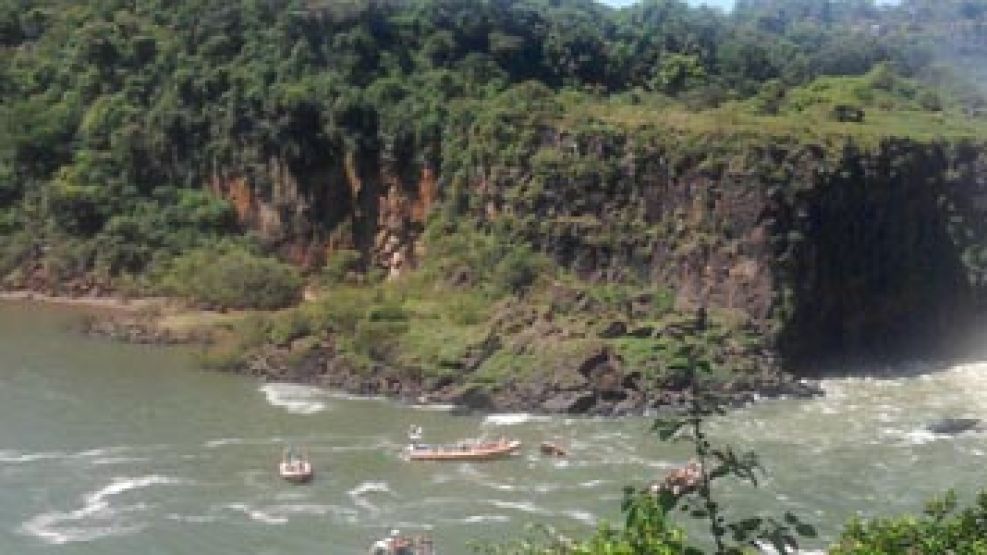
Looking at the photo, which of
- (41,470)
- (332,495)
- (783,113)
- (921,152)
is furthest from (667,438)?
(783,113)

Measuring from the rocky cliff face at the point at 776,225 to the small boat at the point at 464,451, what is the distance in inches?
539

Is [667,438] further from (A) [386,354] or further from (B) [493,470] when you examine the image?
(A) [386,354]

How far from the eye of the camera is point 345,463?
39.2 meters

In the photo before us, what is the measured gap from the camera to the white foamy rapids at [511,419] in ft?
143

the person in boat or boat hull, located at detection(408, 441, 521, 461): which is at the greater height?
the person in boat

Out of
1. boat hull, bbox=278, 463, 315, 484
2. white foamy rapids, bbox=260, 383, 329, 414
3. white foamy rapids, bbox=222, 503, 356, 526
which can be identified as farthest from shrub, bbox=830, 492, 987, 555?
white foamy rapids, bbox=260, 383, 329, 414

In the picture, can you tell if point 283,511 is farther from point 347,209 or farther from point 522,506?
point 347,209

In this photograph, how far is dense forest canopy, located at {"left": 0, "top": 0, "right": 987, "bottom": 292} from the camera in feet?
208

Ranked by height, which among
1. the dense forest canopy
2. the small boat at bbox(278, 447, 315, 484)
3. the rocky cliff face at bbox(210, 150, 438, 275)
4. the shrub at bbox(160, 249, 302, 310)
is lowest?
the small boat at bbox(278, 447, 315, 484)

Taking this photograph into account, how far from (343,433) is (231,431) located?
3.23m

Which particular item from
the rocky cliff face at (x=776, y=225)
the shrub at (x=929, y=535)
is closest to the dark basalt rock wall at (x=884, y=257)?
the rocky cliff face at (x=776, y=225)

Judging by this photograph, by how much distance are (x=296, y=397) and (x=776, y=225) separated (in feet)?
58.0

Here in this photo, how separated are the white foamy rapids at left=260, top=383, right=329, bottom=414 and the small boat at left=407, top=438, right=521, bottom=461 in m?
6.30

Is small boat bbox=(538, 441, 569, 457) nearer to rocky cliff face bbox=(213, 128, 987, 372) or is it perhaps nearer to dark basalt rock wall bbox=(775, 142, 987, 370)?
rocky cliff face bbox=(213, 128, 987, 372)
